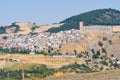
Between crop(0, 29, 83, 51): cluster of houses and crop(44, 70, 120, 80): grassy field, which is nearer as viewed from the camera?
crop(44, 70, 120, 80): grassy field

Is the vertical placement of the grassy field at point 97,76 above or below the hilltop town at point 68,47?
below

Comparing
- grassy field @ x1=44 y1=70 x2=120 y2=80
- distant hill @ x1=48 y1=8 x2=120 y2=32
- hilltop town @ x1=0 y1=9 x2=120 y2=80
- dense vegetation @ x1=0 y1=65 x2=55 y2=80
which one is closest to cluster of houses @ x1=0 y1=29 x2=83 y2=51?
hilltop town @ x1=0 y1=9 x2=120 y2=80

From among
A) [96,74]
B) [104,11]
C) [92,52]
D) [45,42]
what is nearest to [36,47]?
[45,42]

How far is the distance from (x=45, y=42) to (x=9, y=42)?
48.8 ft

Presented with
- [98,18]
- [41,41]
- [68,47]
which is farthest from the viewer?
[98,18]

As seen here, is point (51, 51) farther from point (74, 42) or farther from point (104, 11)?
point (104, 11)

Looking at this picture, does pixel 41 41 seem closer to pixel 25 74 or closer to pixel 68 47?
pixel 68 47

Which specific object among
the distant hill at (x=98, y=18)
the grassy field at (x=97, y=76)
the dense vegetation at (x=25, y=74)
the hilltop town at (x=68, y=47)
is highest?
the distant hill at (x=98, y=18)

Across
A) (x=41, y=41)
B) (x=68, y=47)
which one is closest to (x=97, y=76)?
(x=68, y=47)

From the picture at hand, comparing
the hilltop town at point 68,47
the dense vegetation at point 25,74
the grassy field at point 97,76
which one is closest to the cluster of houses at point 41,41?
the hilltop town at point 68,47

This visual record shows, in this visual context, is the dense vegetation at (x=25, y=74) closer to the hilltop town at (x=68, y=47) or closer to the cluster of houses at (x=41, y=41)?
the hilltop town at (x=68, y=47)

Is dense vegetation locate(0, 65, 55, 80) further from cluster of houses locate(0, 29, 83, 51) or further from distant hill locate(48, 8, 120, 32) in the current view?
distant hill locate(48, 8, 120, 32)

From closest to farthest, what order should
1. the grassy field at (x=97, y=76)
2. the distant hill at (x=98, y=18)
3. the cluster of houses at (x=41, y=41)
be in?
1. the grassy field at (x=97, y=76)
2. the cluster of houses at (x=41, y=41)
3. the distant hill at (x=98, y=18)

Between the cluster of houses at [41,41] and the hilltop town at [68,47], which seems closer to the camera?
the hilltop town at [68,47]
